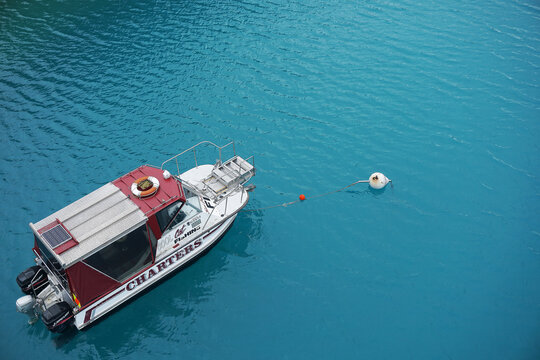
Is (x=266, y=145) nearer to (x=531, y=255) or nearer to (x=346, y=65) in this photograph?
(x=346, y=65)

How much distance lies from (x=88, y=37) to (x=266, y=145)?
1813 cm

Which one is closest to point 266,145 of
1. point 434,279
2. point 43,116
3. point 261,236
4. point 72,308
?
point 261,236

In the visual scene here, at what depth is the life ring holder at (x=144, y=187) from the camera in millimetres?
14117

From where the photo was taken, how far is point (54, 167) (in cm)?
2006

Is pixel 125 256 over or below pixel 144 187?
below

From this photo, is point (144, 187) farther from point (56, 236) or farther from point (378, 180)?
point (378, 180)

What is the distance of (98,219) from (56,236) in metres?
1.37

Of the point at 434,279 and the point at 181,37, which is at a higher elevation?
the point at 181,37

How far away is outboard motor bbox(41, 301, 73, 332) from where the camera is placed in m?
12.8

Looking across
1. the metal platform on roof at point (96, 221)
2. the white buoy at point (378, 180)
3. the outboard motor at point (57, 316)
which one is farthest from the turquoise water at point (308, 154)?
the metal platform on roof at point (96, 221)

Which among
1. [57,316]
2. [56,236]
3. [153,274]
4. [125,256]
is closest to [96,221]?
[56,236]

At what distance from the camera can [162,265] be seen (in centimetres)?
1455

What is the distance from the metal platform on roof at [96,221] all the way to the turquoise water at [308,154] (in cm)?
359

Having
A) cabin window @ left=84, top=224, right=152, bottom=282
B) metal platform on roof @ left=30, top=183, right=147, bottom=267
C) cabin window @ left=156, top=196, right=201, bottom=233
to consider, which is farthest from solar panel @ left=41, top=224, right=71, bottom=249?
cabin window @ left=156, top=196, right=201, bottom=233
